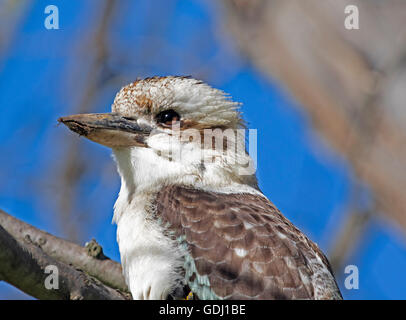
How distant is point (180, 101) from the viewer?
4.11m

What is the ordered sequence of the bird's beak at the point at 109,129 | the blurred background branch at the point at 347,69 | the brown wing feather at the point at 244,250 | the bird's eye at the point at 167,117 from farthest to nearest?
the blurred background branch at the point at 347,69 → the bird's eye at the point at 167,117 → the bird's beak at the point at 109,129 → the brown wing feather at the point at 244,250

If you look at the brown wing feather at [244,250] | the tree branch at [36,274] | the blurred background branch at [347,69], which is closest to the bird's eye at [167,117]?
the brown wing feather at [244,250]

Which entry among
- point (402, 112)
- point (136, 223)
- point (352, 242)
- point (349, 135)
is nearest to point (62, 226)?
point (136, 223)

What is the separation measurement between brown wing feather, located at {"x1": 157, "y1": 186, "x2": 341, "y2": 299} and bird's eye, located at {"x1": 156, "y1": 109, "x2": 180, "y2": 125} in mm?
595

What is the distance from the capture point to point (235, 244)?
3.25 meters

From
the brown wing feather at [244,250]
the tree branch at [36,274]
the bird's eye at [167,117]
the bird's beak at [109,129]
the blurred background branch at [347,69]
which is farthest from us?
the blurred background branch at [347,69]

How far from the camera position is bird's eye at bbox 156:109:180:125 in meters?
4.05

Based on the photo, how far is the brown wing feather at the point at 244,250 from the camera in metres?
3.13

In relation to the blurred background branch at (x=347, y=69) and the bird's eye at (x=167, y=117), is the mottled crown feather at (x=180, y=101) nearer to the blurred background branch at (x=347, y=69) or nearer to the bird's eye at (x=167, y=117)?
the bird's eye at (x=167, y=117)

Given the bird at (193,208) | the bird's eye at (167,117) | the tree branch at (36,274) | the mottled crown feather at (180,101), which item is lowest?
the tree branch at (36,274)

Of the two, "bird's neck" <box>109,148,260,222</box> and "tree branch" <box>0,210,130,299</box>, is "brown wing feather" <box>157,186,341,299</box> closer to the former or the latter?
"bird's neck" <box>109,148,260,222</box>

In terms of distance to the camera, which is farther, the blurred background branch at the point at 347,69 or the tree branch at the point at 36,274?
the blurred background branch at the point at 347,69

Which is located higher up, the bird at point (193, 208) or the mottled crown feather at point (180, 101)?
the mottled crown feather at point (180, 101)
